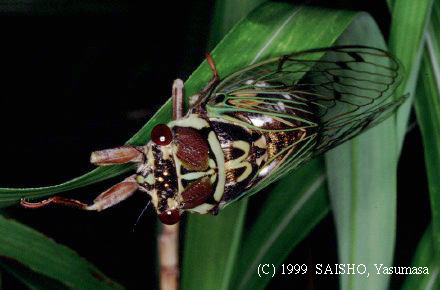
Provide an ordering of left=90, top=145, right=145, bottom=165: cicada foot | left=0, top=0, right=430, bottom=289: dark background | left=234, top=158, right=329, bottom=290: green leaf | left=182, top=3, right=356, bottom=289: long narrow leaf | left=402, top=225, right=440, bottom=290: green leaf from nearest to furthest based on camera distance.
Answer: left=90, top=145, right=145, bottom=165: cicada foot < left=182, top=3, right=356, bottom=289: long narrow leaf < left=402, top=225, right=440, bottom=290: green leaf < left=234, top=158, right=329, bottom=290: green leaf < left=0, top=0, right=430, bottom=289: dark background

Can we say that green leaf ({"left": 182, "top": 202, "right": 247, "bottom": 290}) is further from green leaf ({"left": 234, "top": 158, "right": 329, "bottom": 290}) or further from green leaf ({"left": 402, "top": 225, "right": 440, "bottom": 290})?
green leaf ({"left": 402, "top": 225, "right": 440, "bottom": 290})

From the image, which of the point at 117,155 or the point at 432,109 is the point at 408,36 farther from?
the point at 117,155

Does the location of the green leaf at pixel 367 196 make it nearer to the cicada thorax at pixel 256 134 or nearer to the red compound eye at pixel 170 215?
the cicada thorax at pixel 256 134

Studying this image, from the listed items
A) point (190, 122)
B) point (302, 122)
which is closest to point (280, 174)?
point (302, 122)

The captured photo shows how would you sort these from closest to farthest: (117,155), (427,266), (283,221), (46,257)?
1. (117,155)
2. (46,257)
3. (427,266)
4. (283,221)

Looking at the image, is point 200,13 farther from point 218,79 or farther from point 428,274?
point 428,274

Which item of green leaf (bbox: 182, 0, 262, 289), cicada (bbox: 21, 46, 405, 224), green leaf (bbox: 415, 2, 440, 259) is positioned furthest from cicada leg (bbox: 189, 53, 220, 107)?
green leaf (bbox: 415, 2, 440, 259)

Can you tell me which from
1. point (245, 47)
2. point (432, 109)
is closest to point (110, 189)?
point (245, 47)

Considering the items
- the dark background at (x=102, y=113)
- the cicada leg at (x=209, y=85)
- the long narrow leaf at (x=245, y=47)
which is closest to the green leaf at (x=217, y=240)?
the long narrow leaf at (x=245, y=47)
